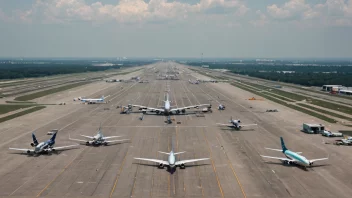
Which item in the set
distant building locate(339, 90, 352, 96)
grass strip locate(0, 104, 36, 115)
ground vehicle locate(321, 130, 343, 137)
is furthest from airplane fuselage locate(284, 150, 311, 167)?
distant building locate(339, 90, 352, 96)

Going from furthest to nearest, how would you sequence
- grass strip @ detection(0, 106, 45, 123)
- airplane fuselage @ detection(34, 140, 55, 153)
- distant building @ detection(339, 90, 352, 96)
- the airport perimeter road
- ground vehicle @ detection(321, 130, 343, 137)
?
distant building @ detection(339, 90, 352, 96) → grass strip @ detection(0, 106, 45, 123) → ground vehicle @ detection(321, 130, 343, 137) → airplane fuselage @ detection(34, 140, 55, 153) → the airport perimeter road

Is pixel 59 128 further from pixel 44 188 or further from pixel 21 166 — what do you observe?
pixel 44 188

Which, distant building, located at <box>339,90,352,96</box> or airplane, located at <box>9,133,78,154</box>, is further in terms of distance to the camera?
distant building, located at <box>339,90,352,96</box>

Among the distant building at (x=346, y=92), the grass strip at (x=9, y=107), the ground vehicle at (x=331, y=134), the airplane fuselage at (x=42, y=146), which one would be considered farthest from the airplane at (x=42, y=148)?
the distant building at (x=346, y=92)

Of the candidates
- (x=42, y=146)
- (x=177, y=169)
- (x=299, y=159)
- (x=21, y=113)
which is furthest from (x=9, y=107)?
(x=299, y=159)

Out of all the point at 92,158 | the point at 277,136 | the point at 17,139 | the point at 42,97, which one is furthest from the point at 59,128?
the point at 42,97

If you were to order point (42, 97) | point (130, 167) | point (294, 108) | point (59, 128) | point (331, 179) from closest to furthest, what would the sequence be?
1. point (331, 179)
2. point (130, 167)
3. point (59, 128)
4. point (294, 108)
5. point (42, 97)

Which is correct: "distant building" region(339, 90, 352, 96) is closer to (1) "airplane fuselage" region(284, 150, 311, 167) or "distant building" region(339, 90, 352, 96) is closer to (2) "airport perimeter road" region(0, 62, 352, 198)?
(2) "airport perimeter road" region(0, 62, 352, 198)

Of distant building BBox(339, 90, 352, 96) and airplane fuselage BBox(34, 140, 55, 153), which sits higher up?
airplane fuselage BBox(34, 140, 55, 153)
